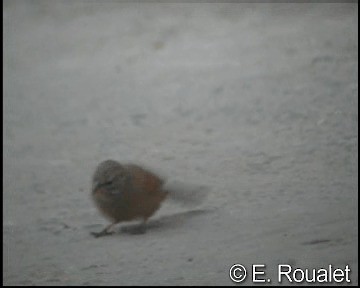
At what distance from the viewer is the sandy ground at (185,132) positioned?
349 centimetres

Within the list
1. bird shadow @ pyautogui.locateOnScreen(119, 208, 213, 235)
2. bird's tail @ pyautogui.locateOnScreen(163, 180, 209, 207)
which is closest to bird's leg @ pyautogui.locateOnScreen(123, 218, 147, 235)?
bird shadow @ pyautogui.locateOnScreen(119, 208, 213, 235)

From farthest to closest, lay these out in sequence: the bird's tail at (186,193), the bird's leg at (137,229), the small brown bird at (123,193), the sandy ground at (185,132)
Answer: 1. the bird's tail at (186,193)
2. the bird's leg at (137,229)
3. the small brown bird at (123,193)
4. the sandy ground at (185,132)

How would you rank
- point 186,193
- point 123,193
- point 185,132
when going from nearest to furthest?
point 123,193 < point 186,193 < point 185,132

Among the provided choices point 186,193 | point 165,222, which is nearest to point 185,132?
point 186,193

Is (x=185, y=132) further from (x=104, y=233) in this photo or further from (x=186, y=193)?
(x=104, y=233)

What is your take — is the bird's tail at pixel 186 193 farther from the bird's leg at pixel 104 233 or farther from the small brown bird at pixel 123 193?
the bird's leg at pixel 104 233

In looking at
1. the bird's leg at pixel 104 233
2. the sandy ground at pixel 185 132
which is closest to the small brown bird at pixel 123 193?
the bird's leg at pixel 104 233

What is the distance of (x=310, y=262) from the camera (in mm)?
3303

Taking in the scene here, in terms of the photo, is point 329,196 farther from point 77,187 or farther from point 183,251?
point 77,187

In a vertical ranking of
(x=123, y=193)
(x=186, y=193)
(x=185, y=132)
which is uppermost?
(x=185, y=132)

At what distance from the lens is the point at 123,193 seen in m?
3.64

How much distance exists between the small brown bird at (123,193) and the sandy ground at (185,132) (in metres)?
0.11

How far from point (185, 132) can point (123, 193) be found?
1228 mm

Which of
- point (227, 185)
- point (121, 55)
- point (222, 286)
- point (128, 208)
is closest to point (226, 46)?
point (121, 55)
